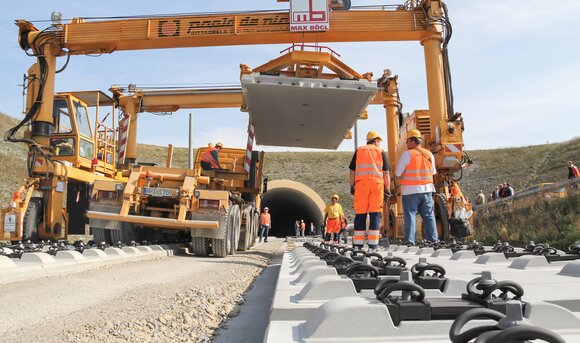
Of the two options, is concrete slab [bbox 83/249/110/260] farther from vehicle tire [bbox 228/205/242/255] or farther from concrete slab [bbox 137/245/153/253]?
vehicle tire [bbox 228/205/242/255]

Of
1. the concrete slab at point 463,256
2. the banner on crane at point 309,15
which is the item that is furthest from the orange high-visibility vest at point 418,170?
the banner on crane at point 309,15

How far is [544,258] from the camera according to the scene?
339 centimetres

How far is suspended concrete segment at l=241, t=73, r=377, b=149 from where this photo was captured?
9.05m

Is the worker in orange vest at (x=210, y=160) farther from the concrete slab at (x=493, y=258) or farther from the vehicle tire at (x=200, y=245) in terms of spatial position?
the concrete slab at (x=493, y=258)

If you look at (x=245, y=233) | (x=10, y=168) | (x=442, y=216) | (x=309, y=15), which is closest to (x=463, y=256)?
(x=442, y=216)

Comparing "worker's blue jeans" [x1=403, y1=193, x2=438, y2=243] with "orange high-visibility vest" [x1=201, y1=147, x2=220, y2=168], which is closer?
"worker's blue jeans" [x1=403, y1=193, x2=438, y2=243]

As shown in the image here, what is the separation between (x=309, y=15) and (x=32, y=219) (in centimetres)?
777

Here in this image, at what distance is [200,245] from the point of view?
8805 millimetres

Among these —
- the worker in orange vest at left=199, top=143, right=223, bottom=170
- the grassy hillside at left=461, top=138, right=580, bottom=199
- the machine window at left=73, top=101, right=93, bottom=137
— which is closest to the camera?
the worker in orange vest at left=199, top=143, right=223, bottom=170

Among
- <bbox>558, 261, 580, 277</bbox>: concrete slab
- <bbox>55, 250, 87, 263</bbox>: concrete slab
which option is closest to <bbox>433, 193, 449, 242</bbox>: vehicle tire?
<bbox>55, 250, 87, 263</bbox>: concrete slab

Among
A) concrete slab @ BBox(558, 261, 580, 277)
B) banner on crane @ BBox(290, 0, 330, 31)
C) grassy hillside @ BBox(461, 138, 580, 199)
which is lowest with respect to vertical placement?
concrete slab @ BBox(558, 261, 580, 277)

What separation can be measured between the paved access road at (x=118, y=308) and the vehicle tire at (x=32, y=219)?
6.48 metres

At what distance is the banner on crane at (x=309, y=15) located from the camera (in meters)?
11.7

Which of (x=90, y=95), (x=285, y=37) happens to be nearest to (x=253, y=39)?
(x=285, y=37)
